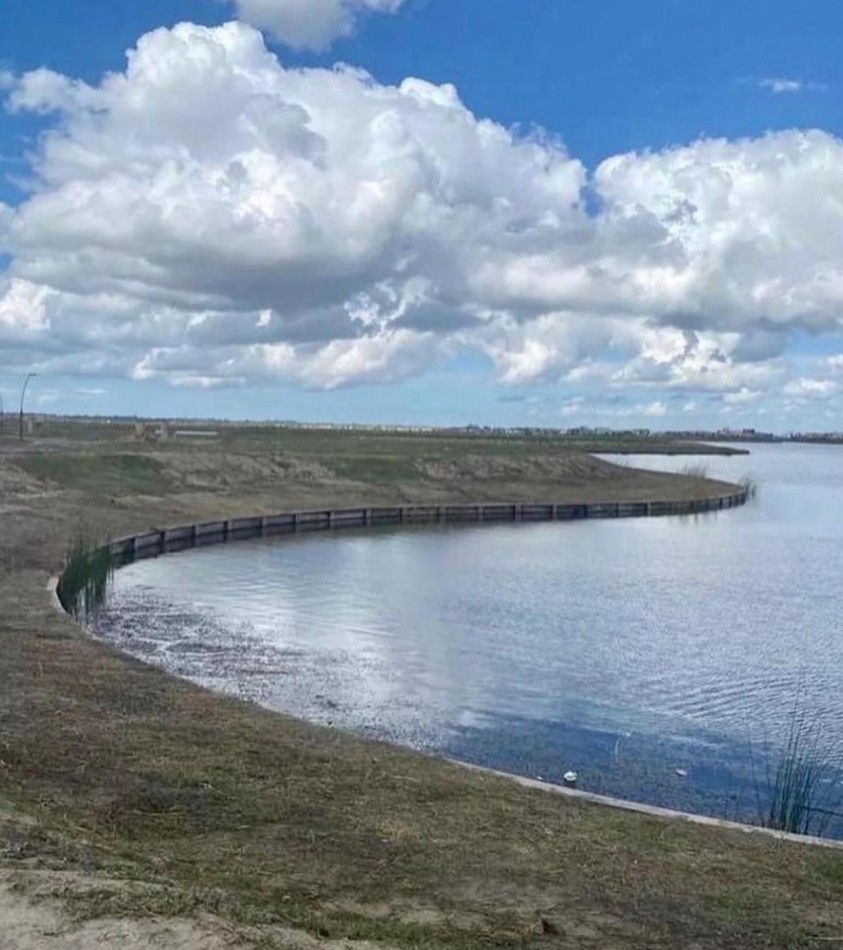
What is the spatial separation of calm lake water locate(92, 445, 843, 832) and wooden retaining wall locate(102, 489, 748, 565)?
4.86ft

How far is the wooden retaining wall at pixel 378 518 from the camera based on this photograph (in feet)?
126

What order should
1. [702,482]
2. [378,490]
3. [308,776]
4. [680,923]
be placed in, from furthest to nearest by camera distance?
[702,482] → [378,490] → [308,776] → [680,923]

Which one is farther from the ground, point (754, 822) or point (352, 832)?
point (352, 832)

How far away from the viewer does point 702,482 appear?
240 ft

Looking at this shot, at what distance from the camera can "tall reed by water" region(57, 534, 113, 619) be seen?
2355 cm

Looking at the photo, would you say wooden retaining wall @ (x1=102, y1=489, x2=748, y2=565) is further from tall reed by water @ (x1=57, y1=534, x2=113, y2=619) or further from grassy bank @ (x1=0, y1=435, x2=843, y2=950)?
grassy bank @ (x1=0, y1=435, x2=843, y2=950)

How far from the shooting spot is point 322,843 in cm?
798

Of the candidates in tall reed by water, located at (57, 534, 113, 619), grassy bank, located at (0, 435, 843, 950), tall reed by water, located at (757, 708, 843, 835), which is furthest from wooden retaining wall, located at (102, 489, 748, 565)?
tall reed by water, located at (757, 708, 843, 835)

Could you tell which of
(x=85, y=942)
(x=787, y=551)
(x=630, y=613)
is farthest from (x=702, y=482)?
(x=85, y=942)

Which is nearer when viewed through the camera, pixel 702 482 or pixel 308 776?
pixel 308 776

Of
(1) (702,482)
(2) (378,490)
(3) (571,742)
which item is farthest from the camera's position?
(1) (702,482)

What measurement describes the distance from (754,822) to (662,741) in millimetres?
3785

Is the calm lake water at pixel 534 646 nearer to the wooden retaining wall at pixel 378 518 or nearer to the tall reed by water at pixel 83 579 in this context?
the tall reed by water at pixel 83 579

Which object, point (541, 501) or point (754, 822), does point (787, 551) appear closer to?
point (541, 501)
